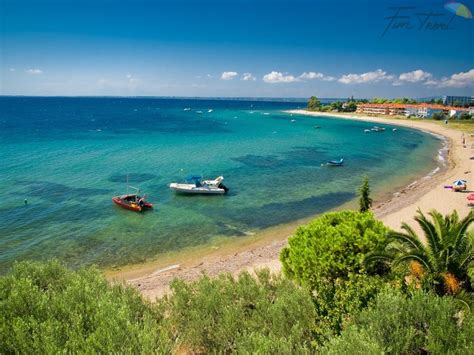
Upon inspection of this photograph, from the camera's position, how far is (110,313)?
11.0 metres

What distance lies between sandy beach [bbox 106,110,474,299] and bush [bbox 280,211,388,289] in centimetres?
506

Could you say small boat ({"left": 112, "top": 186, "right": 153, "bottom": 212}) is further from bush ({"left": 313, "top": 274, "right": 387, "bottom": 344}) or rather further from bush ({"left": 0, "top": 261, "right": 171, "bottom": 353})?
bush ({"left": 313, "top": 274, "right": 387, "bottom": 344})

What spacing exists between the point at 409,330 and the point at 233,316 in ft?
18.9

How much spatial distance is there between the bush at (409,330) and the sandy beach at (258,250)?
7957 millimetres

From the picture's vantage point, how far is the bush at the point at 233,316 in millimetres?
12188

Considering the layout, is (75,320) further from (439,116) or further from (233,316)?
(439,116)

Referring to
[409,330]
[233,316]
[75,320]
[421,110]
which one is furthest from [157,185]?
[421,110]

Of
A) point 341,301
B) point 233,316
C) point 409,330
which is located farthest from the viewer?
point 341,301

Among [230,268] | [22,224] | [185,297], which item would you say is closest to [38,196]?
[22,224]

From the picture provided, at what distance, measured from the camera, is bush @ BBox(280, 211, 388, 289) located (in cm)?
1652

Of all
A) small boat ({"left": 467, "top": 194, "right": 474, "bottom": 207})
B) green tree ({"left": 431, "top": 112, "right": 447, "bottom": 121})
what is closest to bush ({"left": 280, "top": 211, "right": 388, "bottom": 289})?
small boat ({"left": 467, "top": 194, "right": 474, "bottom": 207})

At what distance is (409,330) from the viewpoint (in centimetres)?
1100

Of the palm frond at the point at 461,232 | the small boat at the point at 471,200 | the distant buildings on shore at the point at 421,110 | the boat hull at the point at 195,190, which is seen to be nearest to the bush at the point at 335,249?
the palm frond at the point at 461,232

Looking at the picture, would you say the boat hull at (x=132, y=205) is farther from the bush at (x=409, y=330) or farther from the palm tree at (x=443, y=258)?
the bush at (x=409, y=330)
